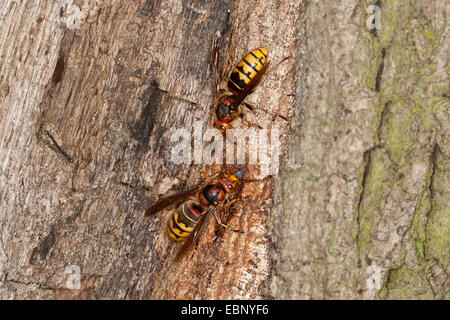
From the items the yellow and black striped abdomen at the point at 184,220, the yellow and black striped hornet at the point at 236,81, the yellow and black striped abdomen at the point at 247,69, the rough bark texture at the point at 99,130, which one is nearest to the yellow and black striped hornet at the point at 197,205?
the yellow and black striped abdomen at the point at 184,220

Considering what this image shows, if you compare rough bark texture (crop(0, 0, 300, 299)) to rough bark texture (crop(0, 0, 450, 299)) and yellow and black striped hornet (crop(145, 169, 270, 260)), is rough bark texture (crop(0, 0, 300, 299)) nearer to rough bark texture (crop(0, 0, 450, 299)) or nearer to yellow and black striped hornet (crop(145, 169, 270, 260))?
rough bark texture (crop(0, 0, 450, 299))

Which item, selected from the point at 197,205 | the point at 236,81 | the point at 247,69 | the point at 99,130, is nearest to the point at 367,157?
the point at 247,69

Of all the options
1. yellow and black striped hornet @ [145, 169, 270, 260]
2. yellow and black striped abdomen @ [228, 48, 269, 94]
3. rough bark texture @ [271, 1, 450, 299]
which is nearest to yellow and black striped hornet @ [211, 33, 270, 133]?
yellow and black striped abdomen @ [228, 48, 269, 94]

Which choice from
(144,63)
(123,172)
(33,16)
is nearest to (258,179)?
(123,172)

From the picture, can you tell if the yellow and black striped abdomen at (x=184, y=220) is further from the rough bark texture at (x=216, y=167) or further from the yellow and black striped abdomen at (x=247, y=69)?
the yellow and black striped abdomen at (x=247, y=69)

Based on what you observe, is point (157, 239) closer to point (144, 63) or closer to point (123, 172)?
point (123, 172)

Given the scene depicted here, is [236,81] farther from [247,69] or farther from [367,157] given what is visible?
[367,157]
